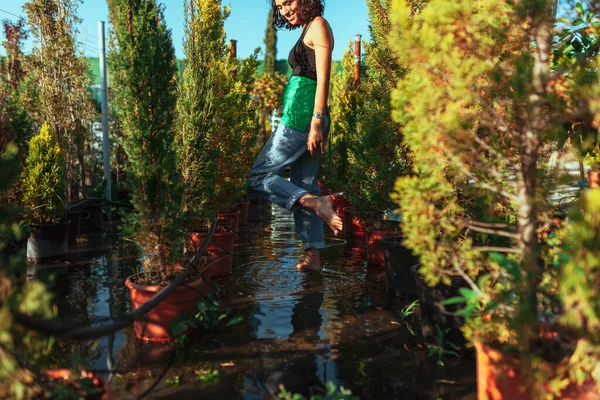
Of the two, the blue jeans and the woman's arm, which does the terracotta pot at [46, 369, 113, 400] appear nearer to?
the blue jeans

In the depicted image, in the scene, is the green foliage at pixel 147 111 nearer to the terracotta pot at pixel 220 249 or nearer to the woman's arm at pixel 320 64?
the terracotta pot at pixel 220 249

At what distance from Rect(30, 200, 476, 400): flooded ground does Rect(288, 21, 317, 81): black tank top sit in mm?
2025

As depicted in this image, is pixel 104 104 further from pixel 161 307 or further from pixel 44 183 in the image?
pixel 161 307

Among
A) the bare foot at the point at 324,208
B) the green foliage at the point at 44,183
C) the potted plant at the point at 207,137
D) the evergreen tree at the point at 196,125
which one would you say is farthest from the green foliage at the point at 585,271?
the green foliage at the point at 44,183

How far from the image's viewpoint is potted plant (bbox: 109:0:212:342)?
296 cm

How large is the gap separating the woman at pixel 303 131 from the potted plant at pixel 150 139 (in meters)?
1.36

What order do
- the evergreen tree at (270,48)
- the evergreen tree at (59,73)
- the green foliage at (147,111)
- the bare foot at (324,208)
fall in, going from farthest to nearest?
1. the evergreen tree at (270,48)
2. the evergreen tree at (59,73)
3. the bare foot at (324,208)
4. the green foliage at (147,111)

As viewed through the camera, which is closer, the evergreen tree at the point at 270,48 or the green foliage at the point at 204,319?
the green foliage at the point at 204,319

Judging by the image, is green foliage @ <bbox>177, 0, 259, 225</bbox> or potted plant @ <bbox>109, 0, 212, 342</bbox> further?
green foliage @ <bbox>177, 0, 259, 225</bbox>

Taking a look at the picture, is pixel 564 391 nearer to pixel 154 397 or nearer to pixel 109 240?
pixel 154 397

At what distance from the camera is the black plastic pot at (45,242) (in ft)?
18.0

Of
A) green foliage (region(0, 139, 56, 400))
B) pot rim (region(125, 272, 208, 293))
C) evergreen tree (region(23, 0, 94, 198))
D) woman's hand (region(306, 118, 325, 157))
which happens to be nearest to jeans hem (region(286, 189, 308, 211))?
woman's hand (region(306, 118, 325, 157))

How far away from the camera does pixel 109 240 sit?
666cm

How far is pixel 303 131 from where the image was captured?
4.48 m
